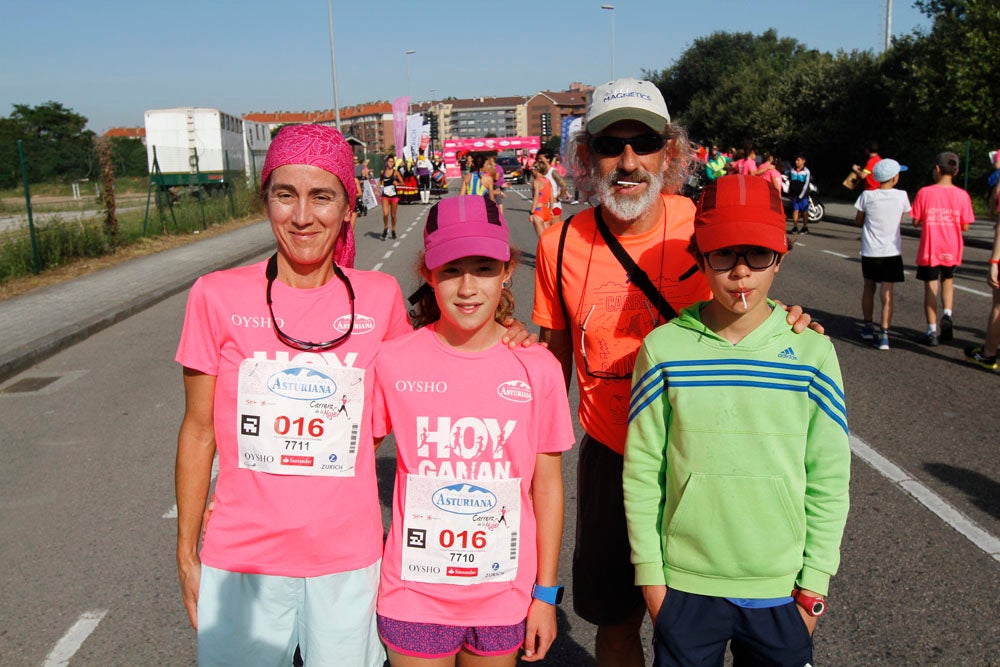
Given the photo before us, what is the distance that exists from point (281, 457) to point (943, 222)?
27.2ft

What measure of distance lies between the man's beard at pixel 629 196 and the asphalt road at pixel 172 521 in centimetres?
183

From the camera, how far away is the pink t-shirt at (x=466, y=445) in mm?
2125

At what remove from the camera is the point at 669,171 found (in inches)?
104

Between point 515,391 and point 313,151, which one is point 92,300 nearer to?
point 313,151

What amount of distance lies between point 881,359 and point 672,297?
6477 mm

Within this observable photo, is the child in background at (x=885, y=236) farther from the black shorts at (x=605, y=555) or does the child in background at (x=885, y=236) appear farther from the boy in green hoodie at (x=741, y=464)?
the boy in green hoodie at (x=741, y=464)

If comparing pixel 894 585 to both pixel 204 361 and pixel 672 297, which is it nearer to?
pixel 672 297

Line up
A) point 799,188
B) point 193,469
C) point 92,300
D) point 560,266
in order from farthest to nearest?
point 799,188, point 92,300, point 560,266, point 193,469

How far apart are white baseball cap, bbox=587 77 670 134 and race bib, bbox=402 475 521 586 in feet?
3.62

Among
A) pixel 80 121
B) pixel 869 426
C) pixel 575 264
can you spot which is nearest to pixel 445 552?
pixel 575 264

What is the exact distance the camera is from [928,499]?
4.75 metres

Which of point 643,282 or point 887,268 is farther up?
point 643,282

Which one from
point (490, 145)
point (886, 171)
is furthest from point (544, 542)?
point (490, 145)

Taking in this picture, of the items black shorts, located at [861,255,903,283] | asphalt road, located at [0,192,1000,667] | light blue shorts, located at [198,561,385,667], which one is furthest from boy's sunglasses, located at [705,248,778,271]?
black shorts, located at [861,255,903,283]
